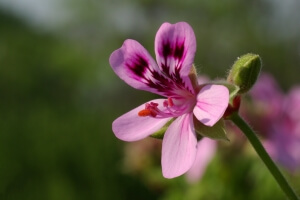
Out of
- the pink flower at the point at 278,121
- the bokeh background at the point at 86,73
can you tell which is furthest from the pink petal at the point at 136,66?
the bokeh background at the point at 86,73

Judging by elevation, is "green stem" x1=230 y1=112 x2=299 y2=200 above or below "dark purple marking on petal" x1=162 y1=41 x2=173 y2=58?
below

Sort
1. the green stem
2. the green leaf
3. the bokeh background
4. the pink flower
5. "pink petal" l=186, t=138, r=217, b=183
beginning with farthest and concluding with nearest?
the bokeh background < "pink petal" l=186, t=138, r=217, b=183 < the pink flower < the green leaf < the green stem

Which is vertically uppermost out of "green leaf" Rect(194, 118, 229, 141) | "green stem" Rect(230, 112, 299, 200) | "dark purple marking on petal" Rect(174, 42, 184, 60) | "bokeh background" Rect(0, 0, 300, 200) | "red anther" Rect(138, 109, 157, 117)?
"dark purple marking on petal" Rect(174, 42, 184, 60)

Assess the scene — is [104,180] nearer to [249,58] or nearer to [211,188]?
[211,188]

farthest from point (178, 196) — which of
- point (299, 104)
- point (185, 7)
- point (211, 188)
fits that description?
point (185, 7)

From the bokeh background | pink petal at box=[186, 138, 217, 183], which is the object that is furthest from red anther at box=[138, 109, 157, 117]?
the bokeh background

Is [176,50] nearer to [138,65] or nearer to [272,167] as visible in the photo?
[138,65]

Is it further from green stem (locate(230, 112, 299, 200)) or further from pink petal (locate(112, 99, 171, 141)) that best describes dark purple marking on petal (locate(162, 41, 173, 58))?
green stem (locate(230, 112, 299, 200))
